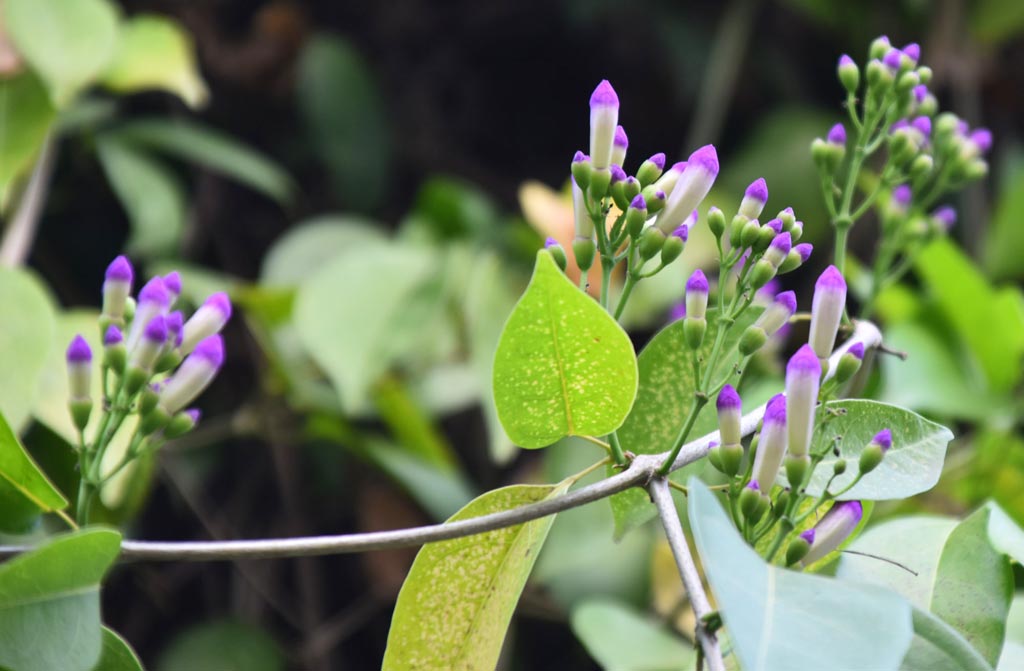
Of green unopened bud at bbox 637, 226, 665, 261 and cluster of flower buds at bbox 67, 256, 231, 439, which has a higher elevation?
green unopened bud at bbox 637, 226, 665, 261

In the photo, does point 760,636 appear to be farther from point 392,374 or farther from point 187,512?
point 187,512

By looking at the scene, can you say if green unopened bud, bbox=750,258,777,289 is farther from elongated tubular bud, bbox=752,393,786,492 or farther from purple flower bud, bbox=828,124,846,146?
purple flower bud, bbox=828,124,846,146

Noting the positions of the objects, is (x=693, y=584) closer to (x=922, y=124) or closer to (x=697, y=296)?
(x=697, y=296)

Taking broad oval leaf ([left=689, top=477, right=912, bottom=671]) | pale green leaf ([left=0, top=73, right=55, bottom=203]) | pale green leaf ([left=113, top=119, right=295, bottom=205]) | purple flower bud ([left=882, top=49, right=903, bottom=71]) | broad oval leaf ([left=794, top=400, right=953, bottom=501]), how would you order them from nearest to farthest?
1. broad oval leaf ([left=689, top=477, right=912, bottom=671])
2. broad oval leaf ([left=794, top=400, right=953, bottom=501])
3. purple flower bud ([left=882, top=49, right=903, bottom=71])
4. pale green leaf ([left=0, top=73, right=55, bottom=203])
5. pale green leaf ([left=113, top=119, right=295, bottom=205])

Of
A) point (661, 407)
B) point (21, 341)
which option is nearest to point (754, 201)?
point (661, 407)

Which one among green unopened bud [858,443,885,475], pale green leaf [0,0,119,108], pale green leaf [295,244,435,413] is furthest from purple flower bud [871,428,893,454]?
pale green leaf [0,0,119,108]

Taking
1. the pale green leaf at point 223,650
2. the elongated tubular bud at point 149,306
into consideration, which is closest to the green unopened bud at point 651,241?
the elongated tubular bud at point 149,306

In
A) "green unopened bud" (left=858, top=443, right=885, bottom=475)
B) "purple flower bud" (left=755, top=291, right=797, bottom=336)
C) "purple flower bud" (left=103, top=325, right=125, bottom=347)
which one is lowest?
"purple flower bud" (left=103, top=325, right=125, bottom=347)

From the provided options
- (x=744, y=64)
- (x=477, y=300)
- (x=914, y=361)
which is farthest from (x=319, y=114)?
(x=914, y=361)
